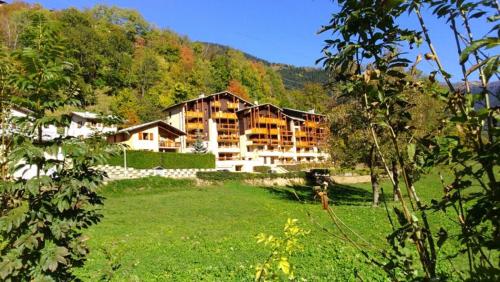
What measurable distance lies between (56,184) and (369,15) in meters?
2.79

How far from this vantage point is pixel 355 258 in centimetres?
817

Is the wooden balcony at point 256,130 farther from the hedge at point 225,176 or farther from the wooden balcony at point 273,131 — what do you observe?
the hedge at point 225,176

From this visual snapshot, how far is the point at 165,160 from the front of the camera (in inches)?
1537

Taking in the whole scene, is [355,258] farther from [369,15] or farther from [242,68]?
[242,68]

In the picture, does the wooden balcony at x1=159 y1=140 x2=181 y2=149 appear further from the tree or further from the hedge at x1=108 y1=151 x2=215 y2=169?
the tree

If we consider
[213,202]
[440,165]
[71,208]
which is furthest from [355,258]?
[213,202]

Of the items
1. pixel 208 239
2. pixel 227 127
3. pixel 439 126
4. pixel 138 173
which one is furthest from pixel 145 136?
pixel 439 126

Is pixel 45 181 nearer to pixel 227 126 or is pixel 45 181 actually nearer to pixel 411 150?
pixel 411 150

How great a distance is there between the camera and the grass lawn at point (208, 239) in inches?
287

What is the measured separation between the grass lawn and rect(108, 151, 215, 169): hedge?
894cm

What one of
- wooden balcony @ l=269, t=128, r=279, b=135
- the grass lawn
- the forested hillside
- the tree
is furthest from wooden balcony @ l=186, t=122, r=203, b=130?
the tree

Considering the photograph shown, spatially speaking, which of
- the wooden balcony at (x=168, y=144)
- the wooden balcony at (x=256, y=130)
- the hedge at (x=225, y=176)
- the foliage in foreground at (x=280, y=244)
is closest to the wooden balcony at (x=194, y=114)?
the wooden balcony at (x=256, y=130)

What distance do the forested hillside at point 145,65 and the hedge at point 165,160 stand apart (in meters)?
23.6

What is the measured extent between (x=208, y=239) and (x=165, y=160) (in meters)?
27.9
